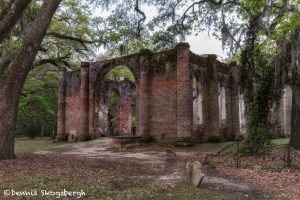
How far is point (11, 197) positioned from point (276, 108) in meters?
10.7

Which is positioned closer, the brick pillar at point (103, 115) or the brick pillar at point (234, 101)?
the brick pillar at point (234, 101)

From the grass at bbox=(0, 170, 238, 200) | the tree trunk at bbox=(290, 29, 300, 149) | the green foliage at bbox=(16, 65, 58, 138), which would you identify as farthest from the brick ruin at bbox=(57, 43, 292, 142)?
the grass at bbox=(0, 170, 238, 200)

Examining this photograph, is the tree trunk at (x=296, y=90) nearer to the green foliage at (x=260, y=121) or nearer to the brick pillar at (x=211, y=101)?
the green foliage at (x=260, y=121)

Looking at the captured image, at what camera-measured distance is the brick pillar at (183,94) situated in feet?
59.0

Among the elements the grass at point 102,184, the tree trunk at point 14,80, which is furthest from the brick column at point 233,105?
the tree trunk at point 14,80

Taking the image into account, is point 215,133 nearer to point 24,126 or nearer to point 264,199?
point 264,199

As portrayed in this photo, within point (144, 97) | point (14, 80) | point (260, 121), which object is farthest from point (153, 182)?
point (144, 97)

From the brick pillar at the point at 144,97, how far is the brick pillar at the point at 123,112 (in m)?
9.01

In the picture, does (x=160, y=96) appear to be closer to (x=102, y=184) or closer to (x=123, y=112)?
(x=123, y=112)

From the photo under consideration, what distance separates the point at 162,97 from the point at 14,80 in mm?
10318

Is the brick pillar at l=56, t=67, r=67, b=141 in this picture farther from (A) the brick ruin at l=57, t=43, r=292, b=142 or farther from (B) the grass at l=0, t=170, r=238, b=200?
(B) the grass at l=0, t=170, r=238, b=200

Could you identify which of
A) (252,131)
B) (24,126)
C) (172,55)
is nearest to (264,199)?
(252,131)

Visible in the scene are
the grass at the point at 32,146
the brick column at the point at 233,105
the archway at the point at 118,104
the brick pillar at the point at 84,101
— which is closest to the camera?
the grass at the point at 32,146

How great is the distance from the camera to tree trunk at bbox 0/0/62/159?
1026 centimetres
